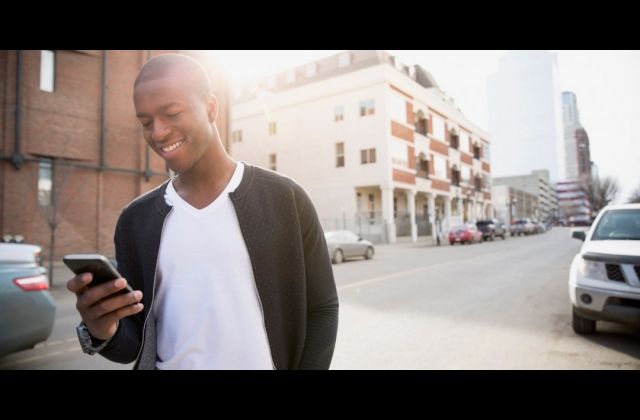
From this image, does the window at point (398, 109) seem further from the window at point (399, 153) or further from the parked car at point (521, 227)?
the parked car at point (521, 227)

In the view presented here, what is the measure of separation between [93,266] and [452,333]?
538 cm

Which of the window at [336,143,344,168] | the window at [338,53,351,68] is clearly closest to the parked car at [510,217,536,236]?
the window at [336,143,344,168]

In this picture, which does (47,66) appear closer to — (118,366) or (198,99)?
(118,366)

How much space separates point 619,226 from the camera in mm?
6000

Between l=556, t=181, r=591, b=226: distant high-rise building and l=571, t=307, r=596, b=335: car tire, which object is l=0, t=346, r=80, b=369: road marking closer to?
l=571, t=307, r=596, b=335: car tire

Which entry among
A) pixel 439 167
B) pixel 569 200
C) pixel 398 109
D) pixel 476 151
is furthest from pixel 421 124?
pixel 569 200

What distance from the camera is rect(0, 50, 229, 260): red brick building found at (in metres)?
14.4

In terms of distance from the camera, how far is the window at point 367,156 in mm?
31455

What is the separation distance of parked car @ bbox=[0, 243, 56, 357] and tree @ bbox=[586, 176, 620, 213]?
7309cm

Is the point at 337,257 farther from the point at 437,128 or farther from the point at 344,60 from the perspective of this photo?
the point at 437,128

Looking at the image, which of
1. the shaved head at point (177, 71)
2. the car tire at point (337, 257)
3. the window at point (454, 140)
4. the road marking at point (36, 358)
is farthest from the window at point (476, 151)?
the shaved head at point (177, 71)
